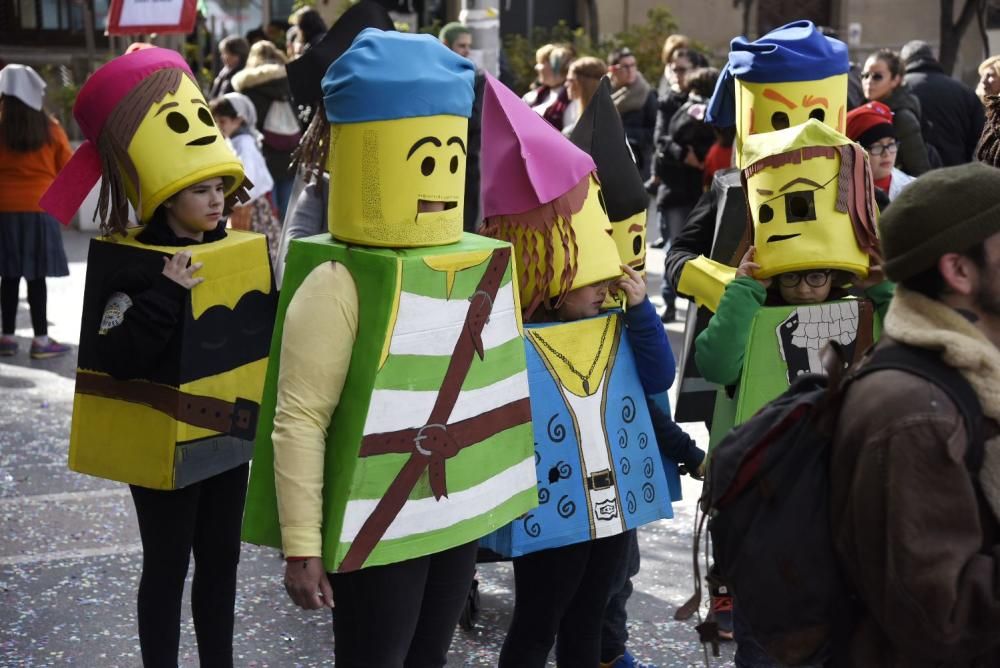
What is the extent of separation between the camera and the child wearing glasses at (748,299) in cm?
366

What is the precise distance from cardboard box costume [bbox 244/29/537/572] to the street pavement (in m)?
1.53

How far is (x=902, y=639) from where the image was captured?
7.34 ft

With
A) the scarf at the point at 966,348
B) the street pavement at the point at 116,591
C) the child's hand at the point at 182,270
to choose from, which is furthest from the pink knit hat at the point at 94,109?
the scarf at the point at 966,348

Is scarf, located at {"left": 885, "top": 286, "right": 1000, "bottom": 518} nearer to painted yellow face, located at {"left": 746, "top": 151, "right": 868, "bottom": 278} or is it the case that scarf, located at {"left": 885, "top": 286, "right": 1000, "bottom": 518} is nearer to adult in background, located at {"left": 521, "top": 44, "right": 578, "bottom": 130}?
painted yellow face, located at {"left": 746, "top": 151, "right": 868, "bottom": 278}

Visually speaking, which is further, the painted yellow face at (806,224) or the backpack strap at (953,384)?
the painted yellow face at (806,224)

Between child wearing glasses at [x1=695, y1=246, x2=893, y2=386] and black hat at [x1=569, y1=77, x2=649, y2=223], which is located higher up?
black hat at [x1=569, y1=77, x2=649, y2=223]

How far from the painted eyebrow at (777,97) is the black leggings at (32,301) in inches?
237

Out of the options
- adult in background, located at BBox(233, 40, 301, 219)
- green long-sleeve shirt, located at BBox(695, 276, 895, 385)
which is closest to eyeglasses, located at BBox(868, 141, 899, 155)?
green long-sleeve shirt, located at BBox(695, 276, 895, 385)

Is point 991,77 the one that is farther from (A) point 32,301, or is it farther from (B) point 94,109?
(A) point 32,301

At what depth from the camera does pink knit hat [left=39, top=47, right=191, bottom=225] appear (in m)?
3.74

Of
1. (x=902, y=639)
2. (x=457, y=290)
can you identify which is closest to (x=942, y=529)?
(x=902, y=639)

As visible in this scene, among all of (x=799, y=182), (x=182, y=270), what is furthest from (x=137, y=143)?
(x=799, y=182)

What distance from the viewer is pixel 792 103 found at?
4.33 metres

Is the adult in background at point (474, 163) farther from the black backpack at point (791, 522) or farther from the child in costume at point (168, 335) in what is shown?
the black backpack at point (791, 522)
